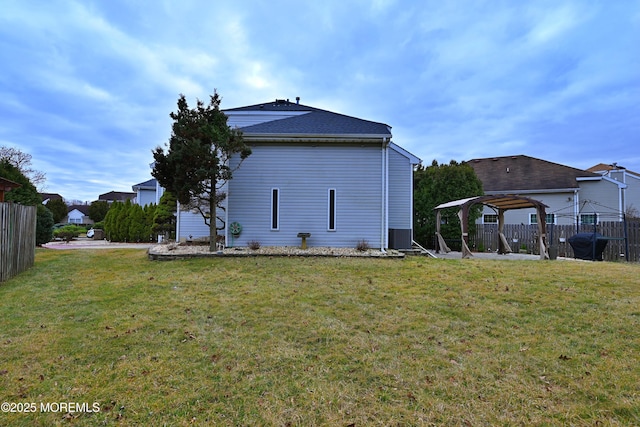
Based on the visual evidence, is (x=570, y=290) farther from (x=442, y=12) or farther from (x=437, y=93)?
(x=437, y=93)

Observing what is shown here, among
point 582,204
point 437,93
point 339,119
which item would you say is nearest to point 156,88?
point 339,119

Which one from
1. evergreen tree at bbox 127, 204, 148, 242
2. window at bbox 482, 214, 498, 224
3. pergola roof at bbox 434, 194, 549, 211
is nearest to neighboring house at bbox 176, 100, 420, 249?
pergola roof at bbox 434, 194, 549, 211

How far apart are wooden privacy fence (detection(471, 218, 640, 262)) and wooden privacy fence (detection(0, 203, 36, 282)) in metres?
17.0

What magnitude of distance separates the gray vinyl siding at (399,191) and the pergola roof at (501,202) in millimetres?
1801

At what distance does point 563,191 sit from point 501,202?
10.7 m

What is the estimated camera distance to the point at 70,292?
5828 millimetres

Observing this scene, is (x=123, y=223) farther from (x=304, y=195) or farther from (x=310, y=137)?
(x=310, y=137)

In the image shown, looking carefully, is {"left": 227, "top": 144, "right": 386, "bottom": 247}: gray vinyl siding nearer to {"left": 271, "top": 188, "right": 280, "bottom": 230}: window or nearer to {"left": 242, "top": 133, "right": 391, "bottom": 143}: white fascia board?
{"left": 271, "top": 188, "right": 280, "bottom": 230}: window

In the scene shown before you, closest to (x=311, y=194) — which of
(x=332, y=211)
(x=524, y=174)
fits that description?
(x=332, y=211)

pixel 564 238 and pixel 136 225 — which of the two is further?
pixel 136 225

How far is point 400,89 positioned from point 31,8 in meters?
15.8

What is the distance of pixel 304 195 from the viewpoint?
1137 cm

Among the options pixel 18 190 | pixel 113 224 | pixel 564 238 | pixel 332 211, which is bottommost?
pixel 564 238

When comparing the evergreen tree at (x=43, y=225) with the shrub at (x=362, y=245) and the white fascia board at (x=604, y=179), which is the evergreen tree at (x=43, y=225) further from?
the white fascia board at (x=604, y=179)
